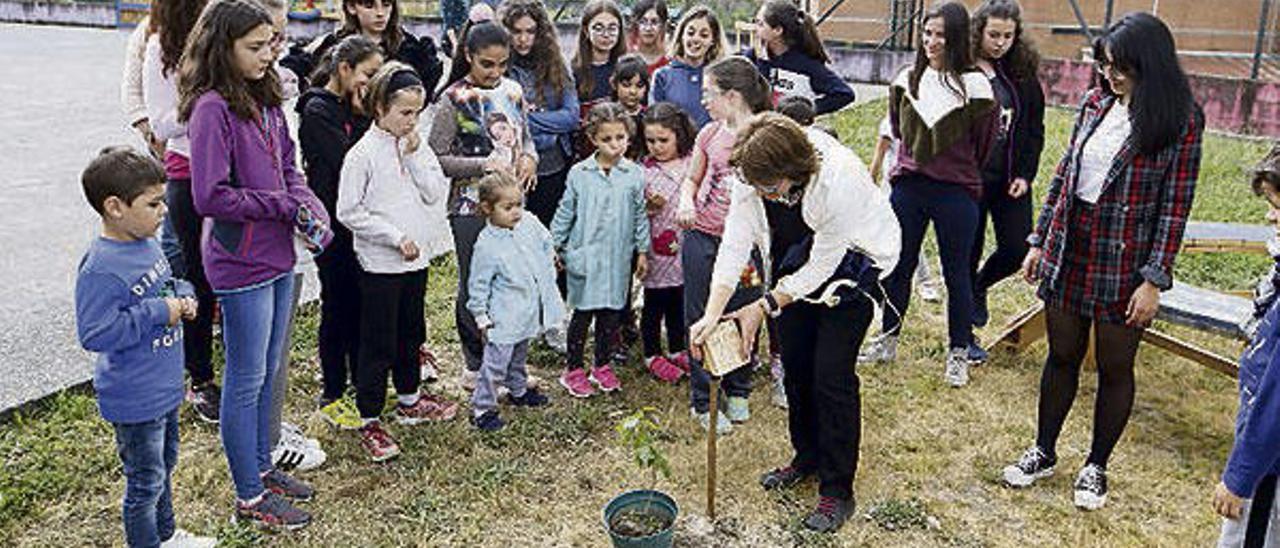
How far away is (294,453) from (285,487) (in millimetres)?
224

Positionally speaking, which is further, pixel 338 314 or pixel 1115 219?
Result: pixel 338 314

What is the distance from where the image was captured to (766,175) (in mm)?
3123

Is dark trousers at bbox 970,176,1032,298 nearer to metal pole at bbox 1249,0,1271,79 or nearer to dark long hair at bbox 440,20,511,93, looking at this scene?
dark long hair at bbox 440,20,511,93

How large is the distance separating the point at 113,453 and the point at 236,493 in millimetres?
707

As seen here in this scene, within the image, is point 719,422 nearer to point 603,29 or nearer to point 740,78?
point 740,78

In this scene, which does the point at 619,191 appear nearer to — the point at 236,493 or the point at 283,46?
the point at 283,46

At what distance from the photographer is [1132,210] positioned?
339 cm

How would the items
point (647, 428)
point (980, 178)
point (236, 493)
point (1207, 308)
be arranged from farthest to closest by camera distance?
1. point (980, 178)
2. point (1207, 308)
3. point (647, 428)
4. point (236, 493)

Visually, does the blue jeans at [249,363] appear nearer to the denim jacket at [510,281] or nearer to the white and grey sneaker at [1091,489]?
the denim jacket at [510,281]

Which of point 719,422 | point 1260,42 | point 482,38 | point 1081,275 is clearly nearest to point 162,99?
point 482,38

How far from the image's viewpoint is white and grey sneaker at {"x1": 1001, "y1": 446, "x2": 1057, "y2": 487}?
3.88m

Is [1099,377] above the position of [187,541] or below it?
above

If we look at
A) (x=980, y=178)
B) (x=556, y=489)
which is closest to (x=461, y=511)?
(x=556, y=489)

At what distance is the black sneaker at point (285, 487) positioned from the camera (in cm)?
365
